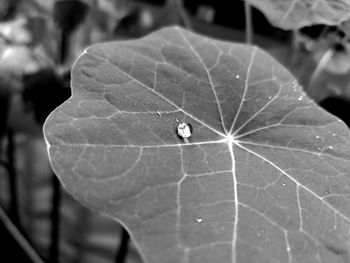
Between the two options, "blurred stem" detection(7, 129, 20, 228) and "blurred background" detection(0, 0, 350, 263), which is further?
"blurred stem" detection(7, 129, 20, 228)

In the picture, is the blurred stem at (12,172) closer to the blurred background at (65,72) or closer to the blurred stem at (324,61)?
the blurred background at (65,72)

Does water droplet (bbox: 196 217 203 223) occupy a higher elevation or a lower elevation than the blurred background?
higher

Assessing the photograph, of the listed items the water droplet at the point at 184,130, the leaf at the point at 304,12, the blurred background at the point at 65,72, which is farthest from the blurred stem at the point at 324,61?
the water droplet at the point at 184,130

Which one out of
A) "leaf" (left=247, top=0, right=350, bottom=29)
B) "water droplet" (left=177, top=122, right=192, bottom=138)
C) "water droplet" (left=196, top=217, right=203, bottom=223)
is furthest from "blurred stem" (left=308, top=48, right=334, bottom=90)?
"water droplet" (left=196, top=217, right=203, bottom=223)

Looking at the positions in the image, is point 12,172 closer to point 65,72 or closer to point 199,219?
point 65,72

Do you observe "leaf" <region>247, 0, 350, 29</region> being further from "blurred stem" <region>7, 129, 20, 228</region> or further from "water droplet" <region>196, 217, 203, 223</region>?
"blurred stem" <region>7, 129, 20, 228</region>

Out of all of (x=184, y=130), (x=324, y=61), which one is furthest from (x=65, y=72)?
(x=324, y=61)
